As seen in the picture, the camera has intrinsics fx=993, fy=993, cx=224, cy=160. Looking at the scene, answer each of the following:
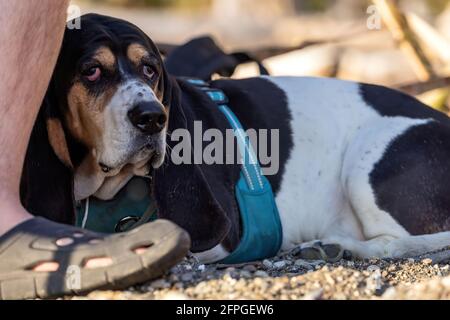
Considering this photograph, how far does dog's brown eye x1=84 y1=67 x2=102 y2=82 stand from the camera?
3.75 meters

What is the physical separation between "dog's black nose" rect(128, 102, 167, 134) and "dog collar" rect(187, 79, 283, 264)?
82cm

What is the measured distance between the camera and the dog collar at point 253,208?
14.1ft

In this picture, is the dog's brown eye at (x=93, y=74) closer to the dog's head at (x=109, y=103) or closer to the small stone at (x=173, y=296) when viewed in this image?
the dog's head at (x=109, y=103)

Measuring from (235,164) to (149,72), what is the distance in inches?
27.7

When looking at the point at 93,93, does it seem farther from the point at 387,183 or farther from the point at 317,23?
the point at 317,23

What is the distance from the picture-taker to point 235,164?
437 centimetres

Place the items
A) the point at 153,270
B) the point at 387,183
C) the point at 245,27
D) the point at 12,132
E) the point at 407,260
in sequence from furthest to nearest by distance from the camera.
A: the point at 245,27
the point at 387,183
the point at 407,260
the point at 12,132
the point at 153,270

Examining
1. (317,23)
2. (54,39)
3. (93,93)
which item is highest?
(54,39)

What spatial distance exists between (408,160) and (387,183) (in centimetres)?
15

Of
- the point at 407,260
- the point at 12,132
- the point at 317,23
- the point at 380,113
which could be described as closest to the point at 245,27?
the point at 317,23

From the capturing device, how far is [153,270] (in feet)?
8.98

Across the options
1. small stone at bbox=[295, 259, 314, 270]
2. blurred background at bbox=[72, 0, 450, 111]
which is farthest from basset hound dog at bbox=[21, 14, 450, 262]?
blurred background at bbox=[72, 0, 450, 111]

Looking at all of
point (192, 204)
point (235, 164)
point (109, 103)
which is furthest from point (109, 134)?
point (235, 164)

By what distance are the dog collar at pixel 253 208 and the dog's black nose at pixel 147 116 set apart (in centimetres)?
82
